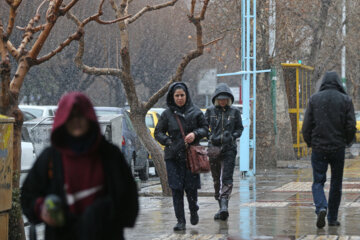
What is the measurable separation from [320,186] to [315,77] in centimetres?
2114

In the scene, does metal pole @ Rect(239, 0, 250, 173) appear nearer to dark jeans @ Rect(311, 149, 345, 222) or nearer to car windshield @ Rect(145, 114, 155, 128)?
car windshield @ Rect(145, 114, 155, 128)

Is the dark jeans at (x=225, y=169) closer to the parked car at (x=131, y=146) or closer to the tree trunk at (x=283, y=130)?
the parked car at (x=131, y=146)

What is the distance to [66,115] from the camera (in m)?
3.98

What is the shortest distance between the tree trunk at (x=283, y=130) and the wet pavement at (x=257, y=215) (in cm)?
812

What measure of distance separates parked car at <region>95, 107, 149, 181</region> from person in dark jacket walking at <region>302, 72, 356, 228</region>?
25.8 ft

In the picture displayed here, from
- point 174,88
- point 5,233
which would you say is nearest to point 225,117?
point 174,88

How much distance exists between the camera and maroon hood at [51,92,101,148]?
399 cm

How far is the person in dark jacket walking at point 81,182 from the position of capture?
4016 millimetres

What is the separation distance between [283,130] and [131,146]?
8.06 m

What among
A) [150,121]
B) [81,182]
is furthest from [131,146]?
[81,182]

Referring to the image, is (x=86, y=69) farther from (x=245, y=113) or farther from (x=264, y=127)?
(x=264, y=127)

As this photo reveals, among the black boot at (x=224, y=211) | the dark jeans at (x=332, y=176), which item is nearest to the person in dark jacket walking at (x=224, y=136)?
the black boot at (x=224, y=211)

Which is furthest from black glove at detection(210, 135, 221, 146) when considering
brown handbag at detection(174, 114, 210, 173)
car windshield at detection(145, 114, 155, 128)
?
car windshield at detection(145, 114, 155, 128)

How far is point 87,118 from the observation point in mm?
4020
